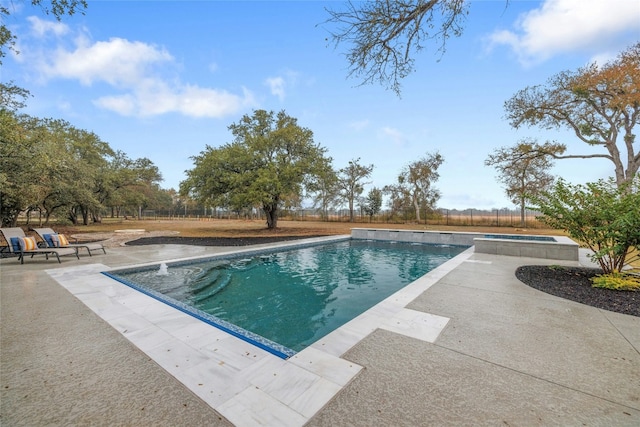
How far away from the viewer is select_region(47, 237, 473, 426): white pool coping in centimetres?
184

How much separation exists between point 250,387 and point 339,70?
4937mm

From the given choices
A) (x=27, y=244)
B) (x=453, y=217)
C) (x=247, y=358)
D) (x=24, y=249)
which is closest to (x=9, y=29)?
(x=27, y=244)

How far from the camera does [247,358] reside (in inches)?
96.9

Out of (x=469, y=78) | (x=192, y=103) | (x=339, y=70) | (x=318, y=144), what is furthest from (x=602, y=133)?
(x=192, y=103)

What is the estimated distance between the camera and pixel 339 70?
4.82 metres

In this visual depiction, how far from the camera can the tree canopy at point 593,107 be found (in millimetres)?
14383

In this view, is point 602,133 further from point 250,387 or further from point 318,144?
point 250,387

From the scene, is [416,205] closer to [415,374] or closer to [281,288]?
[281,288]

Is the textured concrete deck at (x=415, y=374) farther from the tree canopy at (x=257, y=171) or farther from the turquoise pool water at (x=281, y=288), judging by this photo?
the tree canopy at (x=257, y=171)

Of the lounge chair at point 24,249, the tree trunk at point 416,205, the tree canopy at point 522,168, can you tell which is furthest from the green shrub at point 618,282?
the tree trunk at point 416,205

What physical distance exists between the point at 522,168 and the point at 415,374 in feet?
84.9

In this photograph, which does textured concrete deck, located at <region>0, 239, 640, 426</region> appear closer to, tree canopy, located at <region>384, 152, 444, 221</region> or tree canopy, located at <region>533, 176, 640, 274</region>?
tree canopy, located at <region>533, 176, 640, 274</region>

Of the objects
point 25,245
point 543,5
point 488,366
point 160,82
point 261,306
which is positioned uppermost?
point 160,82

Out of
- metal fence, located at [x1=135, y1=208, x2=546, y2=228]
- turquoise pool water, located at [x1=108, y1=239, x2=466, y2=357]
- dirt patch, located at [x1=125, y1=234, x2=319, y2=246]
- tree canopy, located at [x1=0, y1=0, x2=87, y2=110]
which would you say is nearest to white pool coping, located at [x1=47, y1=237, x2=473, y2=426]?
turquoise pool water, located at [x1=108, y1=239, x2=466, y2=357]
